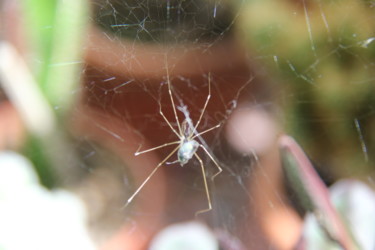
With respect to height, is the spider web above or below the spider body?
above

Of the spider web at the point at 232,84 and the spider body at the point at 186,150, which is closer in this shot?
the spider web at the point at 232,84

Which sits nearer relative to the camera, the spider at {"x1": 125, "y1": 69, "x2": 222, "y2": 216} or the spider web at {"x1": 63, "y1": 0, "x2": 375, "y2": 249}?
the spider web at {"x1": 63, "y1": 0, "x2": 375, "y2": 249}

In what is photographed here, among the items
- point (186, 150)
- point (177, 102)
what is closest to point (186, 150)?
point (186, 150)

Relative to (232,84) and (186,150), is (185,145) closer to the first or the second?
(186,150)

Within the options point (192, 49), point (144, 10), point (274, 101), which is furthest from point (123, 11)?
point (274, 101)

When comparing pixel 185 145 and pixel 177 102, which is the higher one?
pixel 177 102
